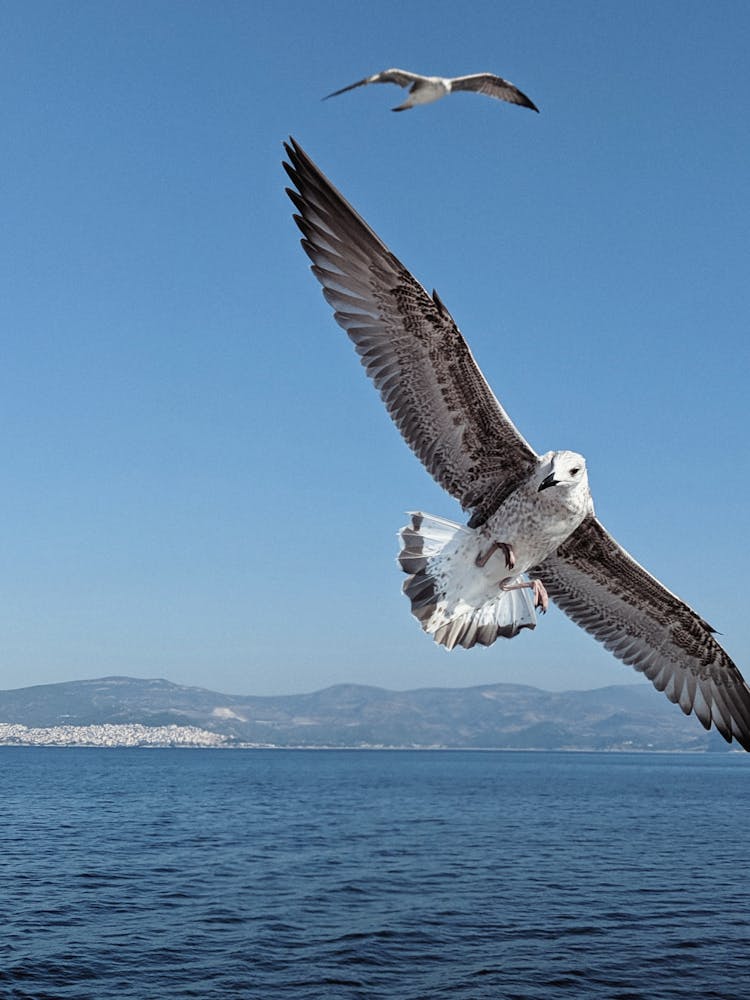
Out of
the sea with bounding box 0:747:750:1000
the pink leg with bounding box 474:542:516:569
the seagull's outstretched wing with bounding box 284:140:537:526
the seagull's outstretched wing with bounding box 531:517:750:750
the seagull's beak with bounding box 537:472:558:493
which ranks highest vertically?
the seagull's outstretched wing with bounding box 284:140:537:526

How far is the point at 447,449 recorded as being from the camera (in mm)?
9359

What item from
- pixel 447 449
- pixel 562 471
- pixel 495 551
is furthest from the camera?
pixel 447 449

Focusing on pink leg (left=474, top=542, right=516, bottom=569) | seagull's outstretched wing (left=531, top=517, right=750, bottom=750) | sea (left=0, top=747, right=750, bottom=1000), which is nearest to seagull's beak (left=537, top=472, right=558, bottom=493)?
pink leg (left=474, top=542, right=516, bottom=569)

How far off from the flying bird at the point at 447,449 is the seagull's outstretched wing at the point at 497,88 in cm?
231

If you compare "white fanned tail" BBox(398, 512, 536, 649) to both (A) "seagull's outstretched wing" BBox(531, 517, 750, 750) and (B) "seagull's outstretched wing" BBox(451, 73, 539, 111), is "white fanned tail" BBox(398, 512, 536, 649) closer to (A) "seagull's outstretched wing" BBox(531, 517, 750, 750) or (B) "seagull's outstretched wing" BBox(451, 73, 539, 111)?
(A) "seagull's outstretched wing" BBox(531, 517, 750, 750)

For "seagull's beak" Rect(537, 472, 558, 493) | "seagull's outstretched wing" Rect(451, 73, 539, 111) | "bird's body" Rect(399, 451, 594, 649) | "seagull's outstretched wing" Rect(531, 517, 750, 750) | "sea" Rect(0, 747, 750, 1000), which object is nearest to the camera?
"seagull's outstretched wing" Rect(451, 73, 539, 111)

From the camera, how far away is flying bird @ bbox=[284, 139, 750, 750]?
852 cm

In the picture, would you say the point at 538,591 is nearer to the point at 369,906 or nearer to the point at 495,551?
the point at 495,551

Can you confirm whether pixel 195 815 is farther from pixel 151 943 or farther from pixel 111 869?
pixel 151 943

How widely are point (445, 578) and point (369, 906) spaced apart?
27.4 meters

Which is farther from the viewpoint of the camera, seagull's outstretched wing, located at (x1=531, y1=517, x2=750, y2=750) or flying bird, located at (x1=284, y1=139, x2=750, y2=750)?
seagull's outstretched wing, located at (x1=531, y1=517, x2=750, y2=750)

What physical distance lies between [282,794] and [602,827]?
132ft

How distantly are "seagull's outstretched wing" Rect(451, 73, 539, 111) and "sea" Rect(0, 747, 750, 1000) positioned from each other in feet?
65.8

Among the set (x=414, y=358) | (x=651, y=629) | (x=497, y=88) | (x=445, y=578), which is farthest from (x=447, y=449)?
(x=497, y=88)
